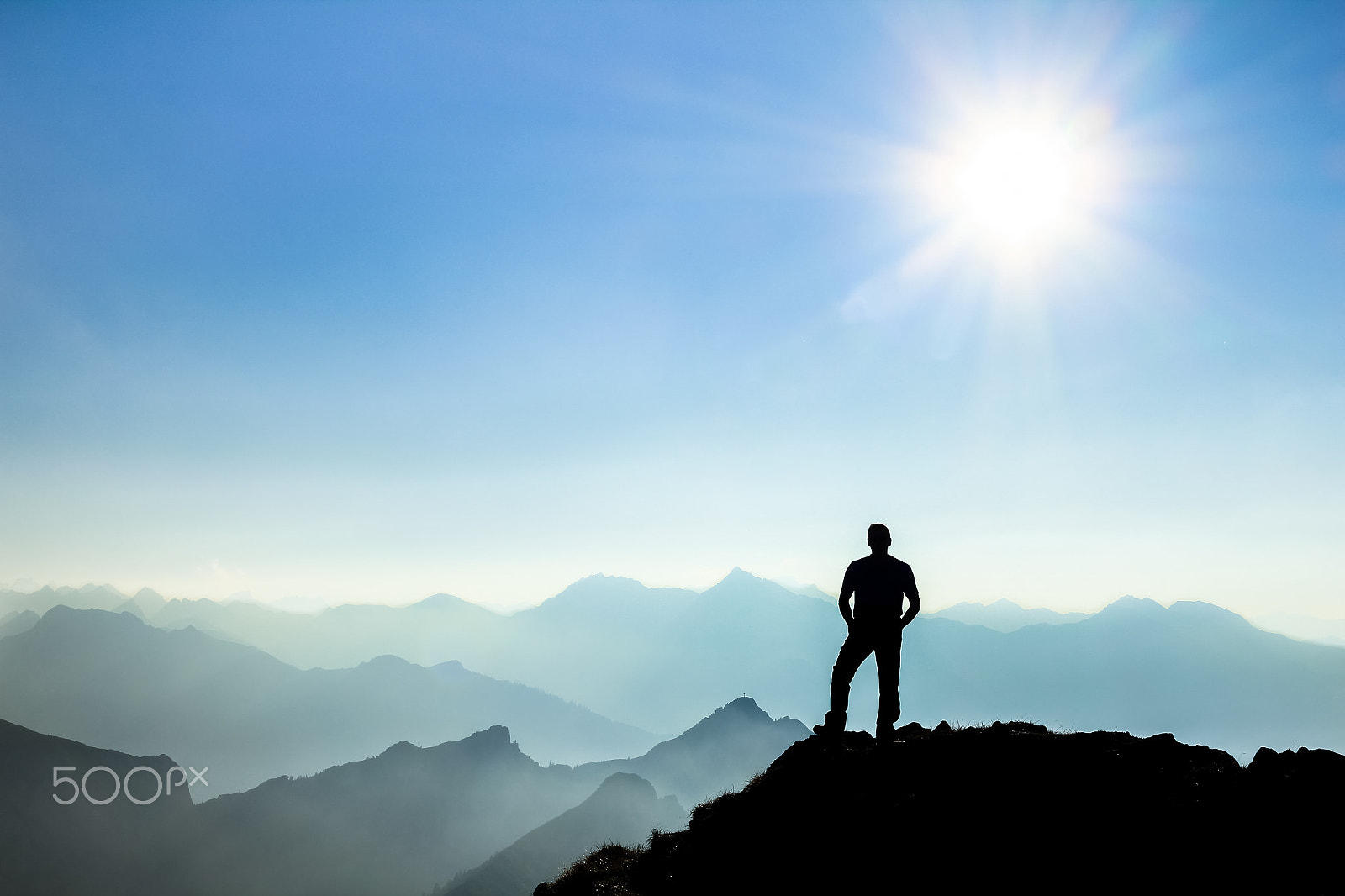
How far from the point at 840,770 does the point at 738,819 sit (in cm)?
208

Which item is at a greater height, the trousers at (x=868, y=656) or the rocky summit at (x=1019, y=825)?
the trousers at (x=868, y=656)

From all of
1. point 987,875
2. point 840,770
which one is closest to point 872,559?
point 840,770

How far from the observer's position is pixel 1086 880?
6.89 meters

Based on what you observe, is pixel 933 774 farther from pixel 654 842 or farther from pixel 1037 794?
pixel 654 842

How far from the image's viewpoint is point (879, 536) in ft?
40.9

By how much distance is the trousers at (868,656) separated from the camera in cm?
1216

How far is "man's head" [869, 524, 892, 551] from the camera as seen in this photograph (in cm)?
1244

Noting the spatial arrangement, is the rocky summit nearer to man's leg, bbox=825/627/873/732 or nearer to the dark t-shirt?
man's leg, bbox=825/627/873/732

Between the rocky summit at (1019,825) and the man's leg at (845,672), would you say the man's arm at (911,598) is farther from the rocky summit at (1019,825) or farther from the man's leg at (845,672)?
the rocky summit at (1019,825)

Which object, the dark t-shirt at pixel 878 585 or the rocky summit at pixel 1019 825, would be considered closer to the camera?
the rocky summit at pixel 1019 825

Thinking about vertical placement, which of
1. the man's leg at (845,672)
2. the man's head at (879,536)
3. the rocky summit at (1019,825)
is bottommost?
the rocky summit at (1019,825)

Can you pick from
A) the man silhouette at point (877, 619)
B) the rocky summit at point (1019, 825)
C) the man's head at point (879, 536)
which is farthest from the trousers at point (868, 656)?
the man's head at point (879, 536)

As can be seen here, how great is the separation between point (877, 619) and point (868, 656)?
0.74 meters

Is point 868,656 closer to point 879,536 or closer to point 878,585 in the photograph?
point 878,585
